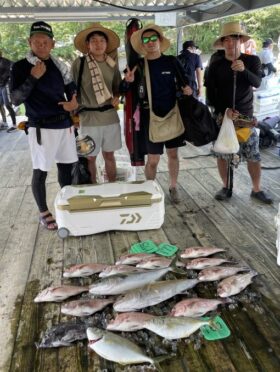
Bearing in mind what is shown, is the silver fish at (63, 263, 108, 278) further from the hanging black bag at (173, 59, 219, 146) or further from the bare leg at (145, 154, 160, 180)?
the hanging black bag at (173, 59, 219, 146)

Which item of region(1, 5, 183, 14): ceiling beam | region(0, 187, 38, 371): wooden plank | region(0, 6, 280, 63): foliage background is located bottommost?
region(0, 187, 38, 371): wooden plank

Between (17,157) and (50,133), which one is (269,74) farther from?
(50,133)

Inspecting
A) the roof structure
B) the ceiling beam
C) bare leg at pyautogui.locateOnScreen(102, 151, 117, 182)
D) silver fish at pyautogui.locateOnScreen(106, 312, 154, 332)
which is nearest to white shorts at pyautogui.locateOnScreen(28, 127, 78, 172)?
bare leg at pyautogui.locateOnScreen(102, 151, 117, 182)

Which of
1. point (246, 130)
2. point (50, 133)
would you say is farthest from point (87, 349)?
point (246, 130)

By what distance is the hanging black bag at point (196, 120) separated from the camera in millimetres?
3354

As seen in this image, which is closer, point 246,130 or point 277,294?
point 277,294

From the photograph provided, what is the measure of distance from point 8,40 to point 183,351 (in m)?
21.8

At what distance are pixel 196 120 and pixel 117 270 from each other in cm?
167

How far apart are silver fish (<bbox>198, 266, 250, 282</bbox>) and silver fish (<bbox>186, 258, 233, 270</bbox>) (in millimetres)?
81

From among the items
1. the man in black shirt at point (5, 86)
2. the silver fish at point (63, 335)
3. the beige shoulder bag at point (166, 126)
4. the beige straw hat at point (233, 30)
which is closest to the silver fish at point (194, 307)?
the silver fish at point (63, 335)

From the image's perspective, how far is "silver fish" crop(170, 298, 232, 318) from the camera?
2010 millimetres

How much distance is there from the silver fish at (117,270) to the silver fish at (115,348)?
1.90ft

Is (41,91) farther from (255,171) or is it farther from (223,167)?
(255,171)

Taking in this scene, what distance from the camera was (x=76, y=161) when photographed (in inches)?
131
